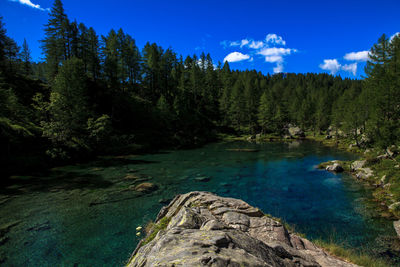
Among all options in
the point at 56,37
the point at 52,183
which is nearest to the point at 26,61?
the point at 56,37

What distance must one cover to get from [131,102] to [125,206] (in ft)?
163

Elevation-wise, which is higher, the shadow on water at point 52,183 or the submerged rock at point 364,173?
the shadow on water at point 52,183

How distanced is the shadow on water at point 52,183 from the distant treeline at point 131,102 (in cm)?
573

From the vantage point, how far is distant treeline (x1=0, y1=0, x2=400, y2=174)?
29.7m

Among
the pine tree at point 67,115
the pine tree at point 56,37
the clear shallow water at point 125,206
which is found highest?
the pine tree at point 56,37

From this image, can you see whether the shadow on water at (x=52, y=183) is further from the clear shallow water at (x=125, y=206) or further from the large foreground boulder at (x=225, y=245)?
the large foreground boulder at (x=225, y=245)

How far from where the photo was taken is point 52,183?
72.0ft

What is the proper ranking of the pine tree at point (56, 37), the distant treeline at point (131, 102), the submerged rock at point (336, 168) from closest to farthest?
the submerged rock at point (336, 168)
the distant treeline at point (131, 102)
the pine tree at point (56, 37)

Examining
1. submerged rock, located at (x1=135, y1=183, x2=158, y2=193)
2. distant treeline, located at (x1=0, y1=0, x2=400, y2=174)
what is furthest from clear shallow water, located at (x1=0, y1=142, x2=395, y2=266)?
distant treeline, located at (x1=0, y1=0, x2=400, y2=174)

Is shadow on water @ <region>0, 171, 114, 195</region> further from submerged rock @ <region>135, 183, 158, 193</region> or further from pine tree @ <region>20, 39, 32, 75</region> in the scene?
pine tree @ <region>20, 39, 32, 75</region>

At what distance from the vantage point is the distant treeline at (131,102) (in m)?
29.7

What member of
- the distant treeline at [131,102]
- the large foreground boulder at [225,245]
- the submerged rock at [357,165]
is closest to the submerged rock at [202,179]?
the large foreground boulder at [225,245]

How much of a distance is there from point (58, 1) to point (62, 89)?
37.6 meters

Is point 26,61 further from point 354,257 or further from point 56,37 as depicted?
point 354,257
